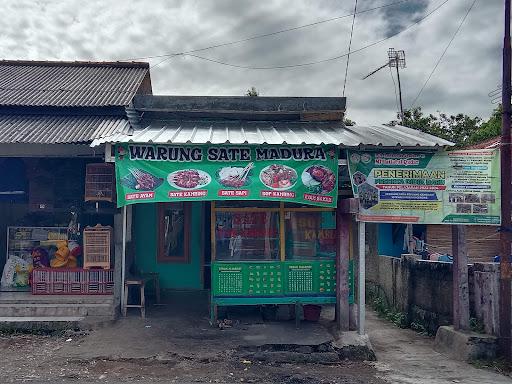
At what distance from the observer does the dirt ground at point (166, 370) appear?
654 centimetres

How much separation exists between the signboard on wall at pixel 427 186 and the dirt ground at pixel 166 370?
8.53ft

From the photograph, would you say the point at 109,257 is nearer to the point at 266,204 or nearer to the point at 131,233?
the point at 131,233

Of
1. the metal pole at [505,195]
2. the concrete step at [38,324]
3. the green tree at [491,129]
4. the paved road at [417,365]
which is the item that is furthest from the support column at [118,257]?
the green tree at [491,129]

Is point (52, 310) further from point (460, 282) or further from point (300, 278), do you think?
point (460, 282)

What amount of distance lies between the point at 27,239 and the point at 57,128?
2.40 m

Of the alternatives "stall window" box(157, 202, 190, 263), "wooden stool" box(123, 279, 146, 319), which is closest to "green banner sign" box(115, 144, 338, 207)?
"wooden stool" box(123, 279, 146, 319)

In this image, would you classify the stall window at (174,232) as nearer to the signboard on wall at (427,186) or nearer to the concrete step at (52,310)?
the concrete step at (52,310)

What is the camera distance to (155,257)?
37.4 ft

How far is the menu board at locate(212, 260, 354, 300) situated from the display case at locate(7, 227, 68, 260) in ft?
11.8

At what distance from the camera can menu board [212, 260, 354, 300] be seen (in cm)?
873

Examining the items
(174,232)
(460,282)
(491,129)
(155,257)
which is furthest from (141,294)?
(491,129)

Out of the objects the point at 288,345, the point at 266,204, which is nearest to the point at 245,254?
the point at 266,204

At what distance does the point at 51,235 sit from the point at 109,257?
1432 millimetres

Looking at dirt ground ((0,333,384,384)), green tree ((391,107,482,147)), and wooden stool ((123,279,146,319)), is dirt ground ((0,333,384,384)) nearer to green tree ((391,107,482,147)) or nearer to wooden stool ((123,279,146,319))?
wooden stool ((123,279,146,319))
